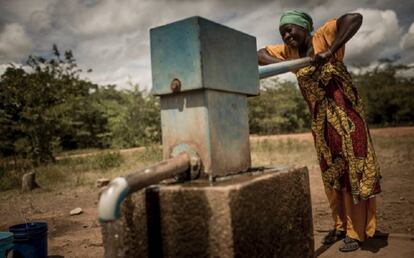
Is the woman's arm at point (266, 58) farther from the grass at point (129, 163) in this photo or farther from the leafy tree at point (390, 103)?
the leafy tree at point (390, 103)

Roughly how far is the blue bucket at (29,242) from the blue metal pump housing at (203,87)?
7.66 feet

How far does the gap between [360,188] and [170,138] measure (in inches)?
74.2

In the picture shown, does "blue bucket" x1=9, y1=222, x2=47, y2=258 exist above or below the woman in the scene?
below

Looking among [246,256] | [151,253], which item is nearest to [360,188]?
[246,256]

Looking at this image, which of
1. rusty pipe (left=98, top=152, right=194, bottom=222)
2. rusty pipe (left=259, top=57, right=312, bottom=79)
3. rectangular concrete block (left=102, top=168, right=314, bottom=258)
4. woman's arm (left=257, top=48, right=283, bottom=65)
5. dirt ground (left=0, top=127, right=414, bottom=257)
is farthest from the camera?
dirt ground (left=0, top=127, right=414, bottom=257)

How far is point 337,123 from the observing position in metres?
2.91

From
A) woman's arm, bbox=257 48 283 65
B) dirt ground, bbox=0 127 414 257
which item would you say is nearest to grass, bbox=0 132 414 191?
dirt ground, bbox=0 127 414 257

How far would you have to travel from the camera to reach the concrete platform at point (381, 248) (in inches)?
108

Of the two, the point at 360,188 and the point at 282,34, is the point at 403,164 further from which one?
the point at 282,34

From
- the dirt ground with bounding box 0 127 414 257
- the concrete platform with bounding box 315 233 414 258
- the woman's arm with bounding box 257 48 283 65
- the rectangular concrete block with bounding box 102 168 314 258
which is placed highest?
the woman's arm with bounding box 257 48 283 65

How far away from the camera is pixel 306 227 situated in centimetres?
193

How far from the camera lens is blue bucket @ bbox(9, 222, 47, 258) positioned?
327 cm

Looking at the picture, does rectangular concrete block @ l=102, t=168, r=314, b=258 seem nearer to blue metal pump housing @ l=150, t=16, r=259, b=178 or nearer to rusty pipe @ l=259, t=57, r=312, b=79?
blue metal pump housing @ l=150, t=16, r=259, b=178

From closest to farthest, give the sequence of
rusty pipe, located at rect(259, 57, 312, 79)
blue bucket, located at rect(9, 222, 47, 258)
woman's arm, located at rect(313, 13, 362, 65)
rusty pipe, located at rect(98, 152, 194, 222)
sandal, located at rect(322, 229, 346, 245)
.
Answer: rusty pipe, located at rect(98, 152, 194, 222)
rusty pipe, located at rect(259, 57, 312, 79)
woman's arm, located at rect(313, 13, 362, 65)
sandal, located at rect(322, 229, 346, 245)
blue bucket, located at rect(9, 222, 47, 258)
